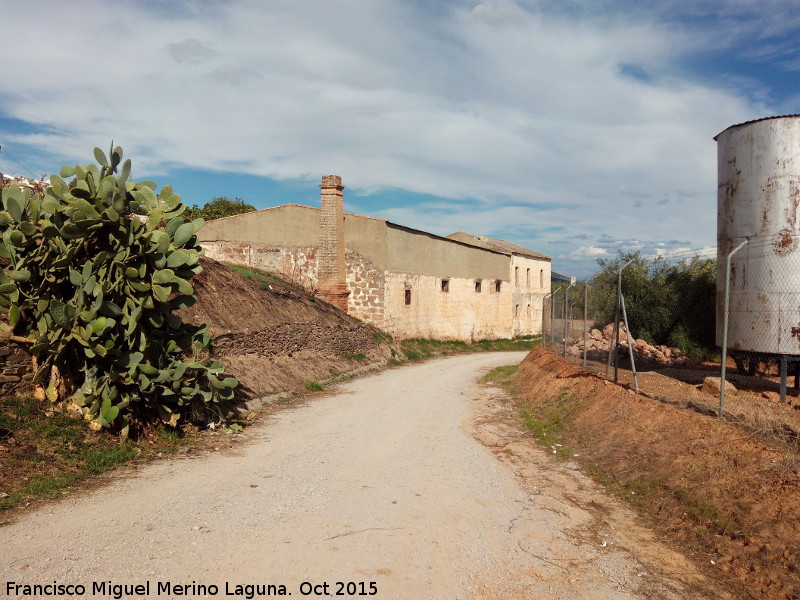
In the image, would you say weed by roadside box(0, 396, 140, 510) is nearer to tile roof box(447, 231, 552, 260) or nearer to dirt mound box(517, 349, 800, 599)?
dirt mound box(517, 349, 800, 599)

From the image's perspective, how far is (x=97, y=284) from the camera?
26.2ft

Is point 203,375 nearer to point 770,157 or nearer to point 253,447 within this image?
point 253,447

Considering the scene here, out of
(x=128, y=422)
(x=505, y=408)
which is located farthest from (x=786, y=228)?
(x=128, y=422)

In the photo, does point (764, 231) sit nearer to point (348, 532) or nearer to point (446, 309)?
point (348, 532)

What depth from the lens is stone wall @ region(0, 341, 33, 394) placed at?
8.11m

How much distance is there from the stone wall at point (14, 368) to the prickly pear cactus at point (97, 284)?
22cm

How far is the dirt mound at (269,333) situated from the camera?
1340 centimetres

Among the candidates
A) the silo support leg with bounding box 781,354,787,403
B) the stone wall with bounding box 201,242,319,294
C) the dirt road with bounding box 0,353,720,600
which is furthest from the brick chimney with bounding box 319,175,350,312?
the silo support leg with bounding box 781,354,787,403

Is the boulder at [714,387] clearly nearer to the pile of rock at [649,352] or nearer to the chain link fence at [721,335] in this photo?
the chain link fence at [721,335]

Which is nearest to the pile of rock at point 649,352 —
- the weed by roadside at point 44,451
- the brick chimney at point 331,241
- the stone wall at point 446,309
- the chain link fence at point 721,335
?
the chain link fence at point 721,335

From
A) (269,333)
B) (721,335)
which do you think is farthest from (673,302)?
(269,333)

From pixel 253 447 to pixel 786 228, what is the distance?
1072cm

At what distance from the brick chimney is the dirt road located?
1571cm

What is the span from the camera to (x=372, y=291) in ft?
83.5
